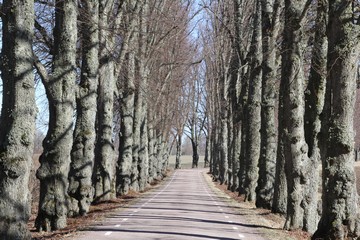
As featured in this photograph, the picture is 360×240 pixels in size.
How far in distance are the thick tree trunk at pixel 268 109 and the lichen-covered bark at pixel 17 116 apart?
13.2m

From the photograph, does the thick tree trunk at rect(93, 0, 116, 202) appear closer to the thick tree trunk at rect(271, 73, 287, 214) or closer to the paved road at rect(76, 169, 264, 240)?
the paved road at rect(76, 169, 264, 240)

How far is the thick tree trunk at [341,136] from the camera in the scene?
1220 cm

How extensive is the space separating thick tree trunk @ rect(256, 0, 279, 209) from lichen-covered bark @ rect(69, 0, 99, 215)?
6839 millimetres

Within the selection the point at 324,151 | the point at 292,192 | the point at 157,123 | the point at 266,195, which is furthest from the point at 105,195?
the point at 157,123

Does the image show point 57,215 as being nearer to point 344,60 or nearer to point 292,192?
point 292,192

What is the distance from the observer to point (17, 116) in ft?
32.7

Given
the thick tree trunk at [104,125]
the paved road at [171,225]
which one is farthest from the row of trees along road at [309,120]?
the thick tree trunk at [104,125]

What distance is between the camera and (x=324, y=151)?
1289cm

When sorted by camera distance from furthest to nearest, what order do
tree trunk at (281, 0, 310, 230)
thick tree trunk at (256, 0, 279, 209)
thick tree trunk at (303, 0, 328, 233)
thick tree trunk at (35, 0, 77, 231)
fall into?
thick tree trunk at (256, 0, 279, 209), thick tree trunk at (303, 0, 328, 233), tree trunk at (281, 0, 310, 230), thick tree trunk at (35, 0, 77, 231)

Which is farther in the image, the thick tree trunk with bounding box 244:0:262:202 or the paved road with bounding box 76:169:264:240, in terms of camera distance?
the thick tree trunk with bounding box 244:0:262:202

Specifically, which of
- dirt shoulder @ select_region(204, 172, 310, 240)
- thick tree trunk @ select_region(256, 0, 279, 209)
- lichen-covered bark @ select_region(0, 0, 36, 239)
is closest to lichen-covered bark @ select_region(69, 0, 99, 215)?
dirt shoulder @ select_region(204, 172, 310, 240)

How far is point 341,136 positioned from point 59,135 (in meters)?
7.29

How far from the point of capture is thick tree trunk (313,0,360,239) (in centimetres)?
1220

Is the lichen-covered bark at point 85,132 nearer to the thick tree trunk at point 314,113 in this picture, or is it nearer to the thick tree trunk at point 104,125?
the thick tree trunk at point 104,125
